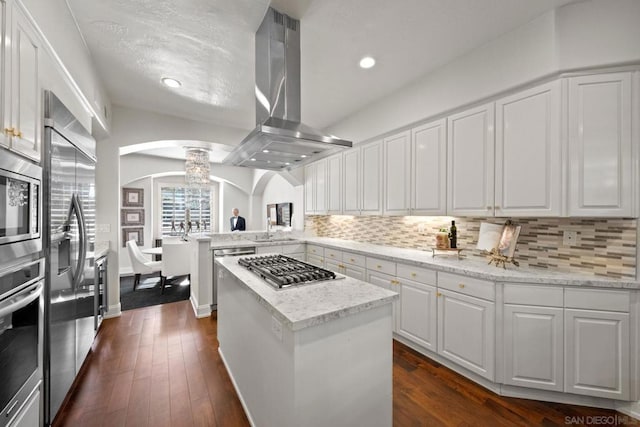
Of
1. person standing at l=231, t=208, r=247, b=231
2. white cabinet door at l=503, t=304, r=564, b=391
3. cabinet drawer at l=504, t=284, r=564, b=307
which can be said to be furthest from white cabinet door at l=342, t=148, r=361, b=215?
person standing at l=231, t=208, r=247, b=231

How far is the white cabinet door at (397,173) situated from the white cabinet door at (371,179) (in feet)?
0.34

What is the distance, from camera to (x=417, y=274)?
252 centimetres

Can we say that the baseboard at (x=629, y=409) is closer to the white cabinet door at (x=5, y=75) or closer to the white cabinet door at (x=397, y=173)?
the white cabinet door at (x=397, y=173)

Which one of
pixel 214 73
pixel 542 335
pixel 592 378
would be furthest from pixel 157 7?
pixel 592 378

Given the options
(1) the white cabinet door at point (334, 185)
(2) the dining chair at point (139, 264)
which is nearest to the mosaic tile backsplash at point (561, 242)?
(1) the white cabinet door at point (334, 185)

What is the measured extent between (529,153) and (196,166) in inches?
193

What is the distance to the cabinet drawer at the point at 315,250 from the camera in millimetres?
3941

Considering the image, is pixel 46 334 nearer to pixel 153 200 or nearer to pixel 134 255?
pixel 134 255

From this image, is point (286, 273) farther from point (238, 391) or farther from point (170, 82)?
point (170, 82)

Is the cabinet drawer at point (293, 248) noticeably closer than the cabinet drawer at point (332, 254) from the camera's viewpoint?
No

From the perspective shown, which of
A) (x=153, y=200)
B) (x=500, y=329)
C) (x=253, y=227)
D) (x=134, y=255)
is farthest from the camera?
(x=253, y=227)

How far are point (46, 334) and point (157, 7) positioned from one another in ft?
7.60

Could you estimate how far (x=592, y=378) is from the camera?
5.88 ft

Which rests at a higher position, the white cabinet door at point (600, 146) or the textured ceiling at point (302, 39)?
the textured ceiling at point (302, 39)
